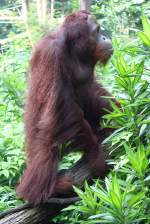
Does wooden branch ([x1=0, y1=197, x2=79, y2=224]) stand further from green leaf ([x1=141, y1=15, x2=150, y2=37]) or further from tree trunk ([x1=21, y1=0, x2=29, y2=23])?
tree trunk ([x1=21, y1=0, x2=29, y2=23])

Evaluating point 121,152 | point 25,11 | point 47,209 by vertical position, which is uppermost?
point 25,11

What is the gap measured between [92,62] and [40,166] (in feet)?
2.56

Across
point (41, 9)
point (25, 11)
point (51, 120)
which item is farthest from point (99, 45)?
point (41, 9)

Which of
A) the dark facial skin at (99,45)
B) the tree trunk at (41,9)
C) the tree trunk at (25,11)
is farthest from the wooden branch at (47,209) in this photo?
the tree trunk at (25,11)

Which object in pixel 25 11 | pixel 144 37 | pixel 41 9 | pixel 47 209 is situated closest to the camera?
pixel 144 37

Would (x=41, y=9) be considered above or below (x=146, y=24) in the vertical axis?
below

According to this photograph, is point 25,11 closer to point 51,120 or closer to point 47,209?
point 51,120

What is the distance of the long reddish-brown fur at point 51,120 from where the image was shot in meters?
2.30

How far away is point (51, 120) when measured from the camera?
2.35 metres

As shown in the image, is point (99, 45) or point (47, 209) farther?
point (99, 45)

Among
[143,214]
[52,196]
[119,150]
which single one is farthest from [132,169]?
[52,196]

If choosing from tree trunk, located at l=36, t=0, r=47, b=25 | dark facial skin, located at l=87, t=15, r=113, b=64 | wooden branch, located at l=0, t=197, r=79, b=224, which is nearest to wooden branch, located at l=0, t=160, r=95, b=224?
wooden branch, located at l=0, t=197, r=79, b=224

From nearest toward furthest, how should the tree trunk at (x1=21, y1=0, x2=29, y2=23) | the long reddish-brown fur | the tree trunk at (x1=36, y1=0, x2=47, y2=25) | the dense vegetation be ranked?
1. the dense vegetation
2. the long reddish-brown fur
3. the tree trunk at (x1=36, y1=0, x2=47, y2=25)
4. the tree trunk at (x1=21, y1=0, x2=29, y2=23)

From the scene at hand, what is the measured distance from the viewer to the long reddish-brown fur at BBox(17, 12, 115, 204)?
2.30 meters
